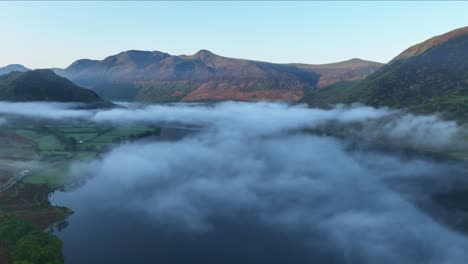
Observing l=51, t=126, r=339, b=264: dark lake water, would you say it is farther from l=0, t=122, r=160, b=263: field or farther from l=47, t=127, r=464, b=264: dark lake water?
l=0, t=122, r=160, b=263: field

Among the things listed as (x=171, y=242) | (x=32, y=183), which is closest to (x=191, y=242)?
(x=171, y=242)

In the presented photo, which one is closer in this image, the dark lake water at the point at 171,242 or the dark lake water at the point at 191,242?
the dark lake water at the point at 171,242

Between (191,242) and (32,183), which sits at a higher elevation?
(32,183)

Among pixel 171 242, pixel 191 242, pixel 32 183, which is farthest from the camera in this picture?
pixel 32 183

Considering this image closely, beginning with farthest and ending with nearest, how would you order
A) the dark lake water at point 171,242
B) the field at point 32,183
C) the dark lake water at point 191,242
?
the field at point 32,183 → the dark lake water at point 191,242 → the dark lake water at point 171,242

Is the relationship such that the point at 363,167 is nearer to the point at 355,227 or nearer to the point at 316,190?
the point at 316,190

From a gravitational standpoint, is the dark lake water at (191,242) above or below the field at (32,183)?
below

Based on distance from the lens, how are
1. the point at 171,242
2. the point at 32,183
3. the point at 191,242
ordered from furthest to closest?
the point at 32,183, the point at 191,242, the point at 171,242

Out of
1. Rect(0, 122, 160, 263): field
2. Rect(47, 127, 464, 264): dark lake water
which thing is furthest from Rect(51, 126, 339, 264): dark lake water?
Rect(0, 122, 160, 263): field

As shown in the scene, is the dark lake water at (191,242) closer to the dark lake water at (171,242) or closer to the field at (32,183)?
the dark lake water at (171,242)

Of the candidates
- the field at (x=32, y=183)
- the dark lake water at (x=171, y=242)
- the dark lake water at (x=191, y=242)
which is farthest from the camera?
the field at (x=32, y=183)

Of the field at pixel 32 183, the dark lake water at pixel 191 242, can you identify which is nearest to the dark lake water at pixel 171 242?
the dark lake water at pixel 191 242

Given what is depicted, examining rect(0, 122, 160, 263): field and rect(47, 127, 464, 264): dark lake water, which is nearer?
rect(47, 127, 464, 264): dark lake water

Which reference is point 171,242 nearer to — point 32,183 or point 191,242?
point 191,242
